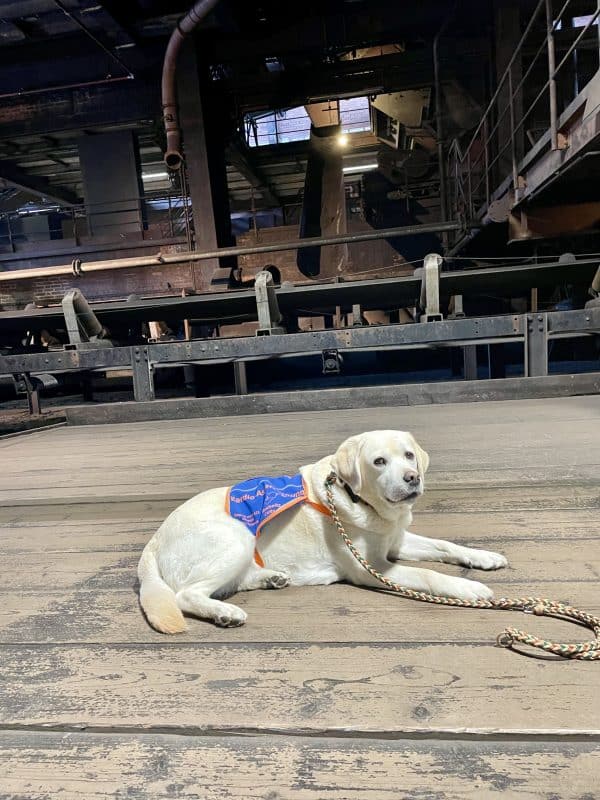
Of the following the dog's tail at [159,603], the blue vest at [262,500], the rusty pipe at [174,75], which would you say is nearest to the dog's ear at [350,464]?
the blue vest at [262,500]

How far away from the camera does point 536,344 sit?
5.22 meters

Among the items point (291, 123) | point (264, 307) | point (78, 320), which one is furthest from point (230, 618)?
point (291, 123)

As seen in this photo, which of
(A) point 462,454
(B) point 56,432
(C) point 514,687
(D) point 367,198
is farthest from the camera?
(D) point 367,198

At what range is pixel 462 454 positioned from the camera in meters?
3.18

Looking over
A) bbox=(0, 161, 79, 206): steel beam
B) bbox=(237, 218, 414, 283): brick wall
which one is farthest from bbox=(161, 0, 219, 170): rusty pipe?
bbox=(0, 161, 79, 206): steel beam

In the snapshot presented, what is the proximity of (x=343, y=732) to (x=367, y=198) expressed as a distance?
47.6 ft

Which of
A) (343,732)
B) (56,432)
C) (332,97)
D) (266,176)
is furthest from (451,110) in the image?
(343,732)

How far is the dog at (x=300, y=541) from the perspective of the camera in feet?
4.90

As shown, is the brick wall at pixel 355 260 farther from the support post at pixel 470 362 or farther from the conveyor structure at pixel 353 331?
the support post at pixel 470 362

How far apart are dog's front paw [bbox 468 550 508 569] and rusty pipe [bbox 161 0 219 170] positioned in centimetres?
943

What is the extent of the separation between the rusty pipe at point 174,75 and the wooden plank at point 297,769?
389 inches

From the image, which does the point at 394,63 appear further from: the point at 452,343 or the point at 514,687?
the point at 514,687

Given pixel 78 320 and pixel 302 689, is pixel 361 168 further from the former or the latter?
pixel 302 689

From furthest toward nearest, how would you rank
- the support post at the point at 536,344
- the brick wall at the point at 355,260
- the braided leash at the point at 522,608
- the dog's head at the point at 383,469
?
the brick wall at the point at 355,260
the support post at the point at 536,344
the dog's head at the point at 383,469
the braided leash at the point at 522,608
